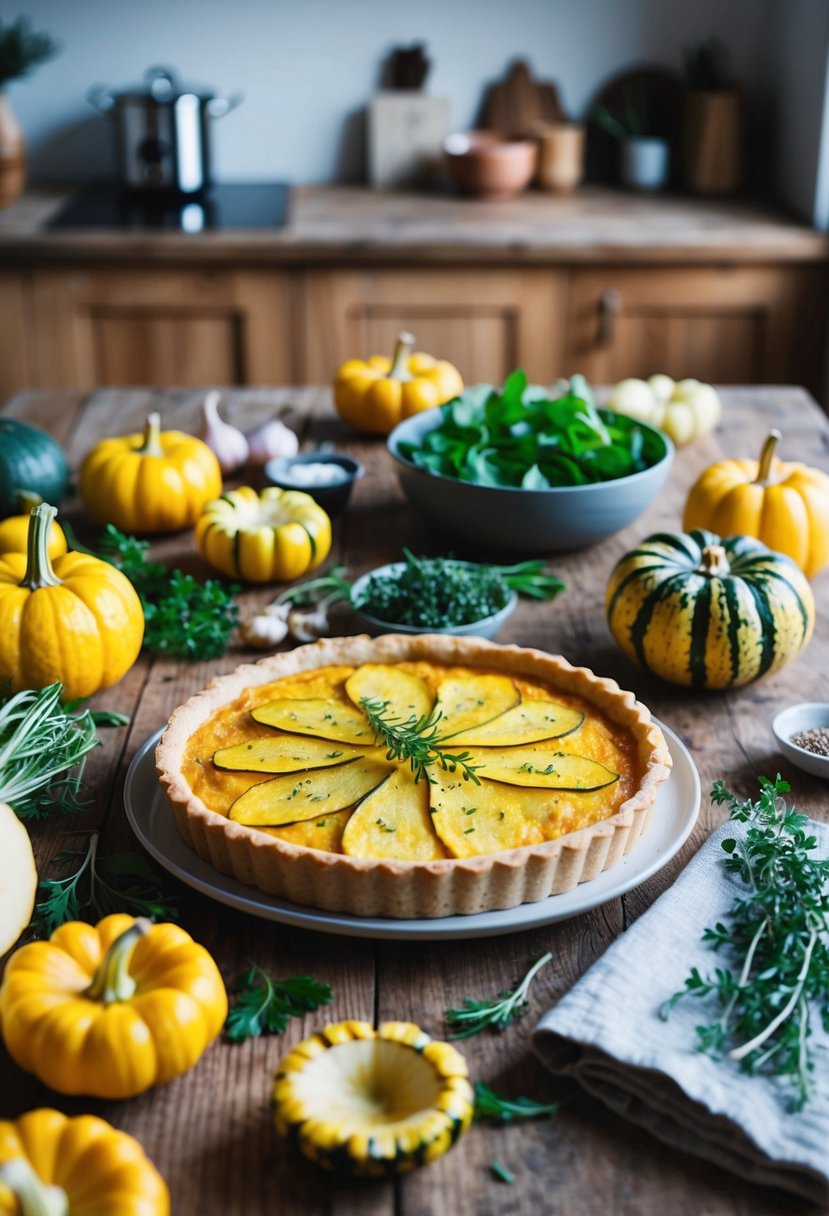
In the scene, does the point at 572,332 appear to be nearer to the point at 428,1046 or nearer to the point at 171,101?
the point at 171,101

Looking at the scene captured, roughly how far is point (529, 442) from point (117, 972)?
1.35 metres

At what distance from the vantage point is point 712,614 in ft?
5.57

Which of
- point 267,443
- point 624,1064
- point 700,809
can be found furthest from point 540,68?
point 624,1064

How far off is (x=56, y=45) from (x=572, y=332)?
7.57ft

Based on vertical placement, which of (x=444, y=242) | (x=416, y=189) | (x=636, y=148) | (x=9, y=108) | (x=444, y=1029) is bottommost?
(x=444, y=1029)

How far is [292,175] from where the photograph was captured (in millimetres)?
4922

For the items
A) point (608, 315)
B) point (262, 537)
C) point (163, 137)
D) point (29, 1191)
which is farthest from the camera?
point (163, 137)

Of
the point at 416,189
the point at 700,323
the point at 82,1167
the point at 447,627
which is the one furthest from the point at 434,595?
the point at 416,189

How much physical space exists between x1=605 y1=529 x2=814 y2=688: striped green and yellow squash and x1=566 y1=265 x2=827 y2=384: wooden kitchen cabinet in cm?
257

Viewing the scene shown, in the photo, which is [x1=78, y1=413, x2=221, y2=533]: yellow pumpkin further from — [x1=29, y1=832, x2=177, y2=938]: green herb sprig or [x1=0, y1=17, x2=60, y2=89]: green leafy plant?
[x1=0, y1=17, x2=60, y2=89]: green leafy plant

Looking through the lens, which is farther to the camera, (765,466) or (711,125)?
(711,125)

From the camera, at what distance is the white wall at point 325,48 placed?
15.3 feet

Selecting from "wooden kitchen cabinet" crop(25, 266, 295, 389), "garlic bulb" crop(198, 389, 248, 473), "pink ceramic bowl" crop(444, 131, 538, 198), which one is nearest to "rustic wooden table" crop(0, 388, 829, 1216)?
"garlic bulb" crop(198, 389, 248, 473)

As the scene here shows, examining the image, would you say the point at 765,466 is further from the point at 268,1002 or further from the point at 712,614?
the point at 268,1002
